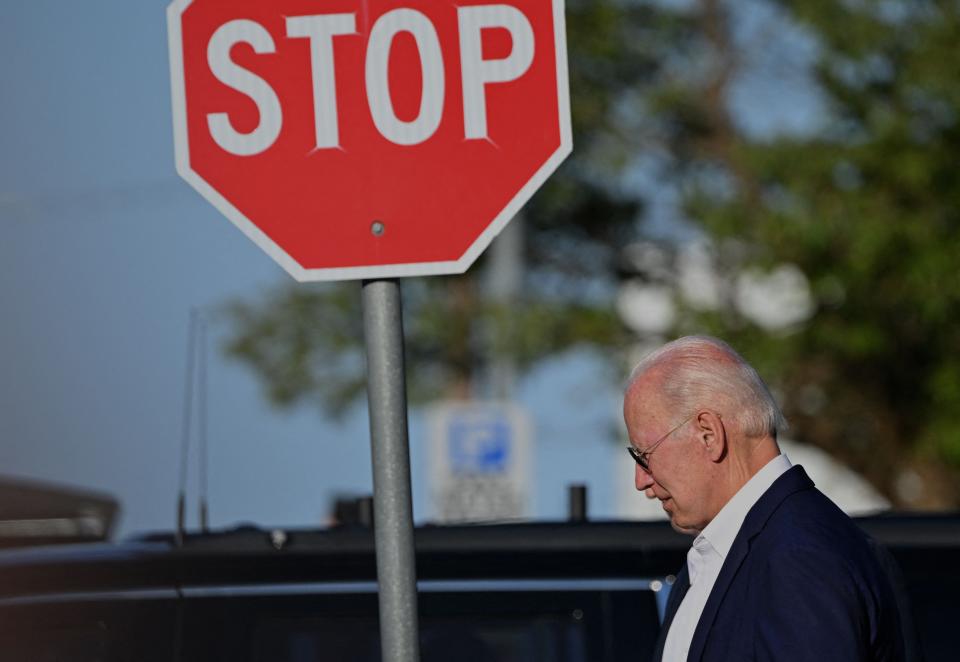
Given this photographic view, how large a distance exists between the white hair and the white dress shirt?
2.9 inches

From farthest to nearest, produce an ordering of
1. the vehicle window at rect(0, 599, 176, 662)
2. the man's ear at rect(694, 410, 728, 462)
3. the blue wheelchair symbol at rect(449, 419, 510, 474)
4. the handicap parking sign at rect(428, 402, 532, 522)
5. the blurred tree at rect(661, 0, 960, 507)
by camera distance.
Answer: the blurred tree at rect(661, 0, 960, 507) → the blue wheelchair symbol at rect(449, 419, 510, 474) → the handicap parking sign at rect(428, 402, 532, 522) → the vehicle window at rect(0, 599, 176, 662) → the man's ear at rect(694, 410, 728, 462)

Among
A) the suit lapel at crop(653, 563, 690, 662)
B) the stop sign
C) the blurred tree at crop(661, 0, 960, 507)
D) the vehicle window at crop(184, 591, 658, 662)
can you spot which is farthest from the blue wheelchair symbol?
the stop sign

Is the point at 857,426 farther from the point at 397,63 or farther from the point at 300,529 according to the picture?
the point at 397,63

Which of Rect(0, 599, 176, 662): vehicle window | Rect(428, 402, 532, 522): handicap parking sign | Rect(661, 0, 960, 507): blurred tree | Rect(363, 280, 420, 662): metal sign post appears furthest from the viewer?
Rect(661, 0, 960, 507): blurred tree

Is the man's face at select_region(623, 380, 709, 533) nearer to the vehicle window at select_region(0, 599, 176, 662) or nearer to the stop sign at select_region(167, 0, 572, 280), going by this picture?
the stop sign at select_region(167, 0, 572, 280)

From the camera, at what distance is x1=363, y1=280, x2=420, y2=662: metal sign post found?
282cm

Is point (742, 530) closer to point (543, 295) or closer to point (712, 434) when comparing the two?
point (712, 434)

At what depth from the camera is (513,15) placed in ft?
9.64

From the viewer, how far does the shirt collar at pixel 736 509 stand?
3133 millimetres

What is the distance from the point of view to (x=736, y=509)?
3.14 metres

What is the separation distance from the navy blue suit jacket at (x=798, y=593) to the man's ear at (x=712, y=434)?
103mm

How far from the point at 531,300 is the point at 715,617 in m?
15.6

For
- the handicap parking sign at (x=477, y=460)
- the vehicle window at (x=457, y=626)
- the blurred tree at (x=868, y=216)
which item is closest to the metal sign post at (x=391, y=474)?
the vehicle window at (x=457, y=626)

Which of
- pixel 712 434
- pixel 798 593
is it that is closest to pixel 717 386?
pixel 712 434
